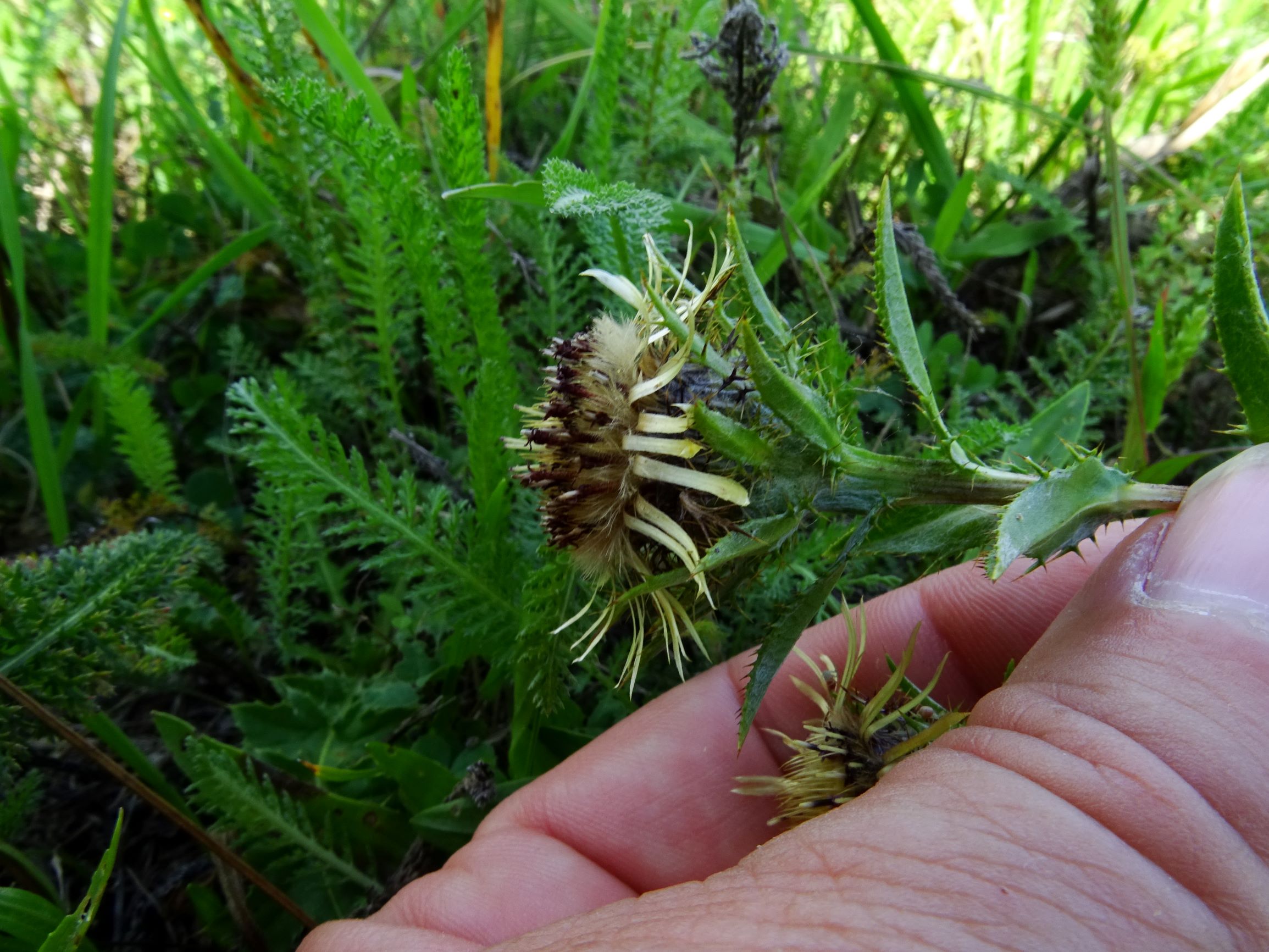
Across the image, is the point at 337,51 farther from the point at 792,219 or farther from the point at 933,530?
the point at 933,530

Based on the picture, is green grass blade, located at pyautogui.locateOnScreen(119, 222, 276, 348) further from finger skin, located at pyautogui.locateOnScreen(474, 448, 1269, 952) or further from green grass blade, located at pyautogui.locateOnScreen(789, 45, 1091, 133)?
finger skin, located at pyautogui.locateOnScreen(474, 448, 1269, 952)

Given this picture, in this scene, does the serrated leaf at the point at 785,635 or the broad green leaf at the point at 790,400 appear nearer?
the broad green leaf at the point at 790,400

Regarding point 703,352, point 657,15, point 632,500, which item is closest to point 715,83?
point 657,15

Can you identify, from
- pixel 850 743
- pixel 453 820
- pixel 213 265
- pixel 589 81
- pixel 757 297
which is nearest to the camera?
pixel 757 297

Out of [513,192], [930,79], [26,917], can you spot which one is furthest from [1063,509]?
[26,917]

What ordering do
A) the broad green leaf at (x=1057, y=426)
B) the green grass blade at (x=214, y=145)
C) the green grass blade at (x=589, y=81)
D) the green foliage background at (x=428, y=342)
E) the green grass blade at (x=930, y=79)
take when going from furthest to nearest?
1. the green grass blade at (x=214, y=145)
2. the green grass blade at (x=930, y=79)
3. the green grass blade at (x=589, y=81)
4. the broad green leaf at (x=1057, y=426)
5. the green foliage background at (x=428, y=342)

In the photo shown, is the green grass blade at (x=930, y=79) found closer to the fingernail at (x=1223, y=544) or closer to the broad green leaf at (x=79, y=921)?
the fingernail at (x=1223, y=544)

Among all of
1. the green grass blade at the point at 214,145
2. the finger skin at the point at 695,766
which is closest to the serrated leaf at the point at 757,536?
the finger skin at the point at 695,766
